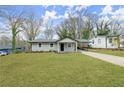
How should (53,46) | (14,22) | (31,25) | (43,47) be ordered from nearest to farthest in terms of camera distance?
(31,25)
(14,22)
(53,46)
(43,47)

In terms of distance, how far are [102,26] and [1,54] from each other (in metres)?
7.79

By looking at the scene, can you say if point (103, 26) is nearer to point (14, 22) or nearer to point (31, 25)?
point (31, 25)

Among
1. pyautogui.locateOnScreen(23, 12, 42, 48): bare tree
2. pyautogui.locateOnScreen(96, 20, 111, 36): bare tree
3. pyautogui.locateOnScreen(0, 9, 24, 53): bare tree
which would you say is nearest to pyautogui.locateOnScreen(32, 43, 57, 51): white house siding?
pyautogui.locateOnScreen(23, 12, 42, 48): bare tree

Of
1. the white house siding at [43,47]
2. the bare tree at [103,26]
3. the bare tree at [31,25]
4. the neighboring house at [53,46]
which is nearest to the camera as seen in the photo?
the bare tree at [103,26]

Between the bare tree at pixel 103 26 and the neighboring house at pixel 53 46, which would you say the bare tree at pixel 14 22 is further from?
the neighboring house at pixel 53 46

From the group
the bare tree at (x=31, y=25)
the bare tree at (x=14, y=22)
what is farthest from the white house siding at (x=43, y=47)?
the bare tree at (x=14, y=22)

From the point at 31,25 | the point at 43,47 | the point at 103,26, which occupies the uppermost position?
the point at 31,25

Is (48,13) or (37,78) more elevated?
(48,13)

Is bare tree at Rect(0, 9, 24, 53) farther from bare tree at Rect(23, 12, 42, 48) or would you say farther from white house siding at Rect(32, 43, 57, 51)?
white house siding at Rect(32, 43, 57, 51)

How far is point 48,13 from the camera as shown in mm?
15047

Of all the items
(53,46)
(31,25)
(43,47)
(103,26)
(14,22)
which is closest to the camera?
(103,26)

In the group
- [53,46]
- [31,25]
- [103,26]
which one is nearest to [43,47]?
[53,46]
